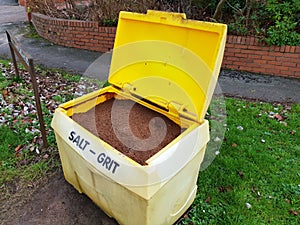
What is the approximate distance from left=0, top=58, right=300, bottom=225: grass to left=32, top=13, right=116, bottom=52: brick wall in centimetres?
265

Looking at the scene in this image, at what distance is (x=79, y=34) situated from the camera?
5.91 m

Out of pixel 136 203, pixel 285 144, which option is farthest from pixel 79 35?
pixel 136 203

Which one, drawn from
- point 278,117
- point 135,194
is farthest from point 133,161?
point 278,117

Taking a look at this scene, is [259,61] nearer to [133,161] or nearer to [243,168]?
[243,168]

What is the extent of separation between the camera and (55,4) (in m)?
6.84

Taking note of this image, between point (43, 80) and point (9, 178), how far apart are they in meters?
2.27

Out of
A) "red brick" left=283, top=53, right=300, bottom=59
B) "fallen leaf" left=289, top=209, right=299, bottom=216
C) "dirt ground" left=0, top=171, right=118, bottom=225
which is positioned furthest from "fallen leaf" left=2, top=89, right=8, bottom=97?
"red brick" left=283, top=53, right=300, bottom=59

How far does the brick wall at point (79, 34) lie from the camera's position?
5.67m

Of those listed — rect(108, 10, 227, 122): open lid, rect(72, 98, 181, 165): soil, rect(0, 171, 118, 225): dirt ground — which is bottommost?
rect(0, 171, 118, 225): dirt ground

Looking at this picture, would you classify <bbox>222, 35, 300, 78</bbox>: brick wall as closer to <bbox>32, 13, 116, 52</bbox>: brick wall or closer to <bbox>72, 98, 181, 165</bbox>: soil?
<bbox>32, 13, 116, 52</bbox>: brick wall

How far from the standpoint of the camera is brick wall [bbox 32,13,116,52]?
18.6ft

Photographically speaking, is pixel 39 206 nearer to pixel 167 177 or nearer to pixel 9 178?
pixel 9 178

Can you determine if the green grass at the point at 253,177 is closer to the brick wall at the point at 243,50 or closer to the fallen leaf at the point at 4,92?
the brick wall at the point at 243,50

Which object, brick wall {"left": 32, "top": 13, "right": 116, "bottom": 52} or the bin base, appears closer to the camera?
the bin base
